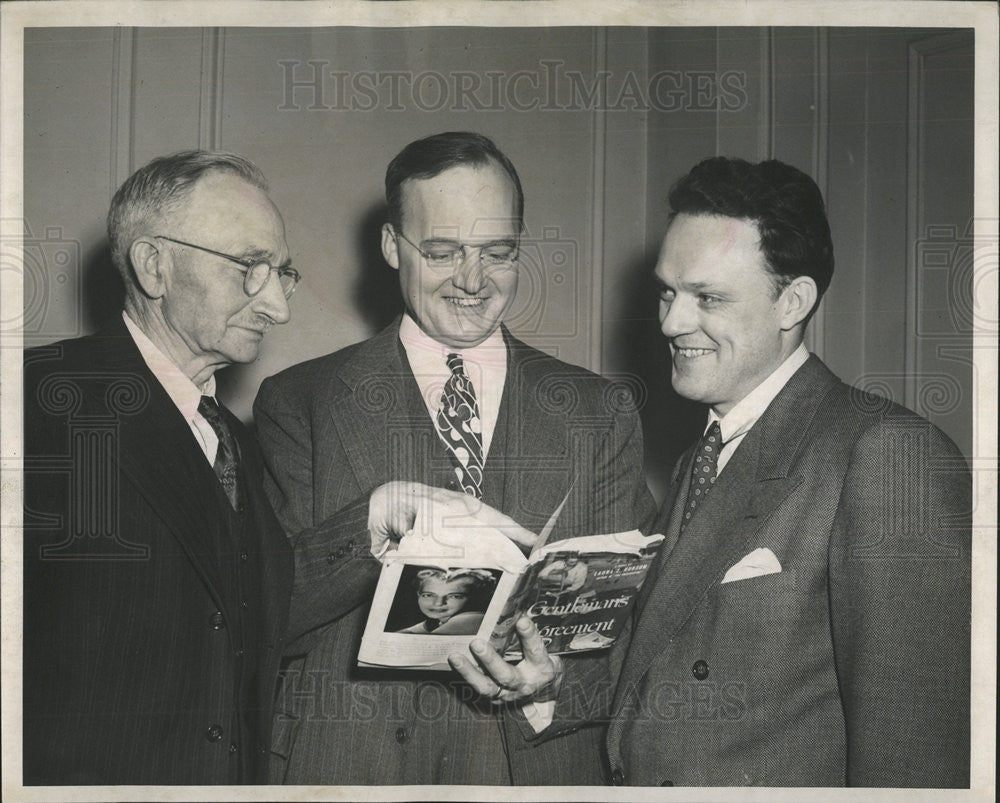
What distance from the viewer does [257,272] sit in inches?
104

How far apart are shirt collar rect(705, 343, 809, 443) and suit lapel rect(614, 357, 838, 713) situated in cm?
2

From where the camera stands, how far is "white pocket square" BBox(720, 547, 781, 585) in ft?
8.41

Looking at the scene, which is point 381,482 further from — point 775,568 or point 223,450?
point 775,568

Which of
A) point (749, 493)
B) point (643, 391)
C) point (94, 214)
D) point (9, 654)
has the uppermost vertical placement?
point (94, 214)

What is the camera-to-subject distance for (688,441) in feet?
9.00

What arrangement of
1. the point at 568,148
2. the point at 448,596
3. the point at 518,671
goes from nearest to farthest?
the point at 448,596
the point at 518,671
the point at 568,148

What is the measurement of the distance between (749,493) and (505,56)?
4.46 feet

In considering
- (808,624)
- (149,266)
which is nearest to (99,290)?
(149,266)

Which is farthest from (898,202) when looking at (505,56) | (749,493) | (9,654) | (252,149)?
(9,654)

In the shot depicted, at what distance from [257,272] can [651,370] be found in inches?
42.8

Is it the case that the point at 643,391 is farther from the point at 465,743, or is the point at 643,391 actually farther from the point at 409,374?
the point at 465,743

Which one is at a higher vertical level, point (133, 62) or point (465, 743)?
point (133, 62)

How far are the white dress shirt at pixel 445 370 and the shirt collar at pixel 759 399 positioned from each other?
620 millimetres

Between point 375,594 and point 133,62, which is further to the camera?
point 133,62
